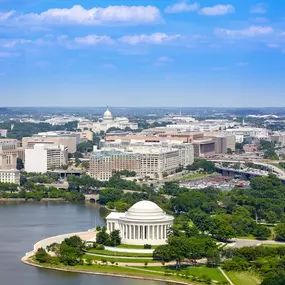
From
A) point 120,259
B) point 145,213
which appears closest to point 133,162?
point 145,213

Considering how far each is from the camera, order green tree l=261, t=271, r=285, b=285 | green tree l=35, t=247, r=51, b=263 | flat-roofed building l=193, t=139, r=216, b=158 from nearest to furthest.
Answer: green tree l=261, t=271, r=285, b=285 < green tree l=35, t=247, r=51, b=263 < flat-roofed building l=193, t=139, r=216, b=158

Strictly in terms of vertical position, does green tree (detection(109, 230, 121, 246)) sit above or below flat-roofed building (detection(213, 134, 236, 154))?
below

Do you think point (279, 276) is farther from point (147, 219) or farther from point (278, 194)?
point (278, 194)

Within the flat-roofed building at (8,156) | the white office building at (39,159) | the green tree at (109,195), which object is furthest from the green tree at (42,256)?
the white office building at (39,159)

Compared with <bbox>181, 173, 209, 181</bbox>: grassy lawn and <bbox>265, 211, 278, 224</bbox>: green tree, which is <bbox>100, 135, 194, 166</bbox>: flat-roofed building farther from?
<bbox>265, 211, 278, 224</bbox>: green tree

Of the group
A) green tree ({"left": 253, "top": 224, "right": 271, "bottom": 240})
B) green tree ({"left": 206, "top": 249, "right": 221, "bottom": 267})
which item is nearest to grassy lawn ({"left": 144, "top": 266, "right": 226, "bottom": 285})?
green tree ({"left": 206, "top": 249, "right": 221, "bottom": 267})

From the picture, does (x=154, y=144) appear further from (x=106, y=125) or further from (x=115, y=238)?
(x=106, y=125)
